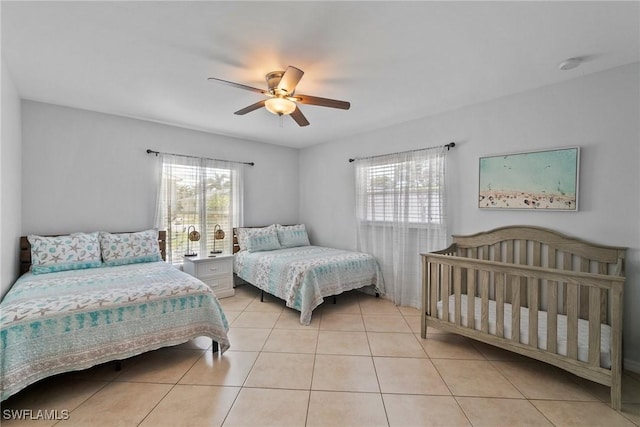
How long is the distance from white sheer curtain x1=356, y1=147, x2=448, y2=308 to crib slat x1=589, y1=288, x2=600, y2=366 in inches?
60.0

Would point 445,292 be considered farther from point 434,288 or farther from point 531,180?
point 531,180

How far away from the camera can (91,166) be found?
133 inches

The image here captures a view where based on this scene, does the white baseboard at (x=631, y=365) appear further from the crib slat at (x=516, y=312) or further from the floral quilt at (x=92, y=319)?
the floral quilt at (x=92, y=319)

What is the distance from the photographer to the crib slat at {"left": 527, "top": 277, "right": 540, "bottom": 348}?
7.00 ft

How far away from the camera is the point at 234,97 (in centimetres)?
293

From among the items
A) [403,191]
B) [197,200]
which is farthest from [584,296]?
[197,200]

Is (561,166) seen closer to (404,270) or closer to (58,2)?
(404,270)

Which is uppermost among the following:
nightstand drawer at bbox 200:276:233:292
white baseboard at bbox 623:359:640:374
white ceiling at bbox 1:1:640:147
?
white ceiling at bbox 1:1:640:147

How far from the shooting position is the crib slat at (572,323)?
78.1 inches

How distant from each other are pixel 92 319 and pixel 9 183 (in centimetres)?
158

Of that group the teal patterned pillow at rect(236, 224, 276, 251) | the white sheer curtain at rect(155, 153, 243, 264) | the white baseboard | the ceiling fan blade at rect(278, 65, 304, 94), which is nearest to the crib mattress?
the white baseboard

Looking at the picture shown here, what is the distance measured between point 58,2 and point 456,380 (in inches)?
142

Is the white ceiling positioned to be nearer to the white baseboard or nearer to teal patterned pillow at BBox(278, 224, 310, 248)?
teal patterned pillow at BBox(278, 224, 310, 248)

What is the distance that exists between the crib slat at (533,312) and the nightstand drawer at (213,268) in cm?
353
